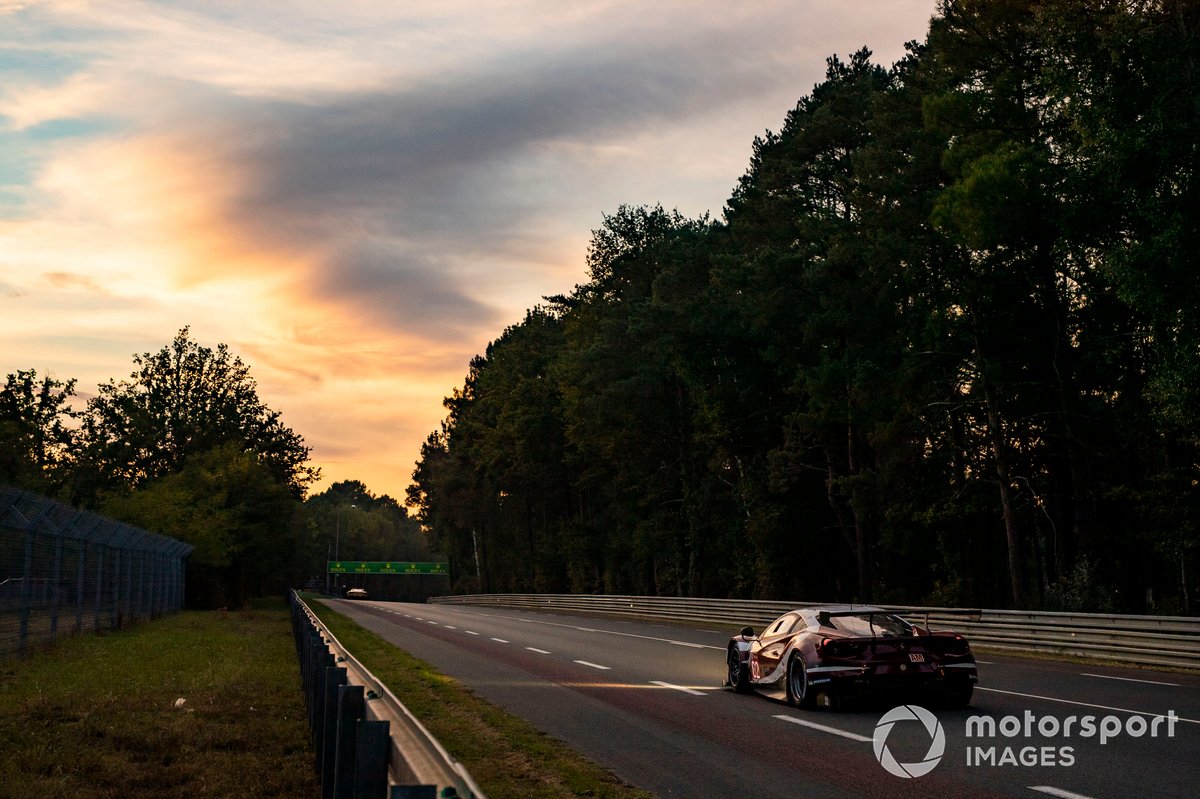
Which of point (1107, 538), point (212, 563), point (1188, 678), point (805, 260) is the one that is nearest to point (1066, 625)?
point (1188, 678)

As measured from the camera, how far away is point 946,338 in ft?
125

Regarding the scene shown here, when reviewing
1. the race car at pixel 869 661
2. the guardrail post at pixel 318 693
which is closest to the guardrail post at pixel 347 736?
the guardrail post at pixel 318 693

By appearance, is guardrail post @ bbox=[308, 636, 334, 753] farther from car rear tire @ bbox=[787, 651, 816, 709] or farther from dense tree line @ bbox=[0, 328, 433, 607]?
dense tree line @ bbox=[0, 328, 433, 607]

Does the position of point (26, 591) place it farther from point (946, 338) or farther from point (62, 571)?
point (946, 338)

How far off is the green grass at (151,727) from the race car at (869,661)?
19.3 ft

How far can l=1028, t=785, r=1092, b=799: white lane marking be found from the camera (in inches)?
324

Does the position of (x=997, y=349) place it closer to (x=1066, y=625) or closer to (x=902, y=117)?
(x=902, y=117)

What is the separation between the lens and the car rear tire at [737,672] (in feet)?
52.3

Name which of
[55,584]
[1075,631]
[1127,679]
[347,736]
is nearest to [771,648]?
[1127,679]

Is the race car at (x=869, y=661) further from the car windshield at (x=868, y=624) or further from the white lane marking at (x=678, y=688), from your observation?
the white lane marking at (x=678, y=688)

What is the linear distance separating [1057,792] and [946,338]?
31.2 m

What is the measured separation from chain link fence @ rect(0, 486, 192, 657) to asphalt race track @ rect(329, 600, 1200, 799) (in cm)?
735

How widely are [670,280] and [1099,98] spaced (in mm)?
35019

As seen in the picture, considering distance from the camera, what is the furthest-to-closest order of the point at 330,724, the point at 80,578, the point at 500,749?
the point at 80,578 → the point at 500,749 → the point at 330,724
